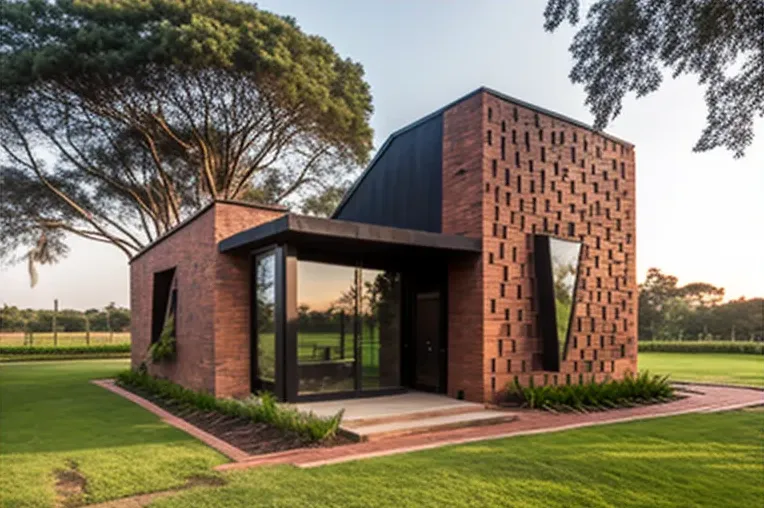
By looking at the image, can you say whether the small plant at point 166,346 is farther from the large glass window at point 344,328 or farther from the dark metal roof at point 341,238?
the large glass window at point 344,328

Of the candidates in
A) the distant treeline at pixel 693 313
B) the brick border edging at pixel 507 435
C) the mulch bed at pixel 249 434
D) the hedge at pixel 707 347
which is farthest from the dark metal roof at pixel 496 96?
the distant treeline at pixel 693 313

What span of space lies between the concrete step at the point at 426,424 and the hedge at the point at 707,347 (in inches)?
1055

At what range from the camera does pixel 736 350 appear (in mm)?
28812

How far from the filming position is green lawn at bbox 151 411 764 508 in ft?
14.0

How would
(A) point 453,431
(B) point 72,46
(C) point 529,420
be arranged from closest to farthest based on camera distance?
(A) point 453,431 → (C) point 529,420 → (B) point 72,46

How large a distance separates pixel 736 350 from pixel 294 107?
27112 millimetres

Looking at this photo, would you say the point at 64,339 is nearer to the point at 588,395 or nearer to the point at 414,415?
the point at 414,415

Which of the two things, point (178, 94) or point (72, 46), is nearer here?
point (72, 46)

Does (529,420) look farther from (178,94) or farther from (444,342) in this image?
(178,94)

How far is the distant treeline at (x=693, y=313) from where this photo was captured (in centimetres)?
4034

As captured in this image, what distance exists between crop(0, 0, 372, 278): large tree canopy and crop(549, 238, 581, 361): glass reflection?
10899mm

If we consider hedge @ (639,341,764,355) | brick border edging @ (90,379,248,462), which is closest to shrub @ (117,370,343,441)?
brick border edging @ (90,379,248,462)

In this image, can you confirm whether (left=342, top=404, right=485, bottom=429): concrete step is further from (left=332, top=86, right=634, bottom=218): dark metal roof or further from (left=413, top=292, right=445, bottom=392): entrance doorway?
(left=332, top=86, right=634, bottom=218): dark metal roof

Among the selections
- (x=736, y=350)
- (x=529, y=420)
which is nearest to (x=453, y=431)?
(x=529, y=420)
